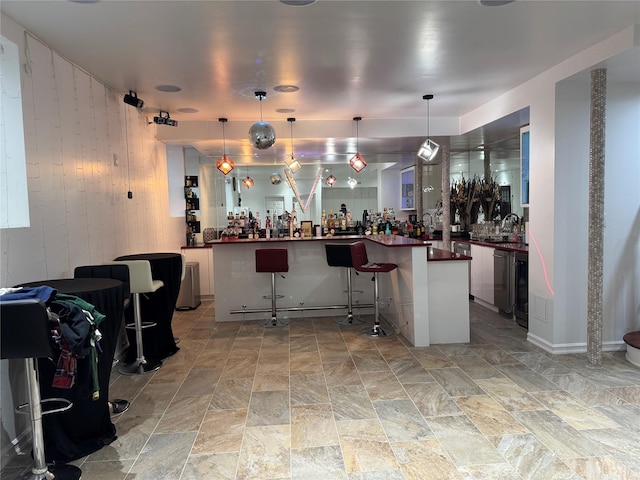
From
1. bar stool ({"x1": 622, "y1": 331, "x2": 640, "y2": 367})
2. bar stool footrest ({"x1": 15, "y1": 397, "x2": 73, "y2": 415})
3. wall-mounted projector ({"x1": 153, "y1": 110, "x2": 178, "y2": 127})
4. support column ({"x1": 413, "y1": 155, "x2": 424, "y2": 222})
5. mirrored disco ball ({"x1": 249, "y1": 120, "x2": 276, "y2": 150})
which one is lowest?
bar stool ({"x1": 622, "y1": 331, "x2": 640, "y2": 367})

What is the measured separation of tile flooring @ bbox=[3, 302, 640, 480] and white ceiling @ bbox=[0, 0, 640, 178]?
287cm

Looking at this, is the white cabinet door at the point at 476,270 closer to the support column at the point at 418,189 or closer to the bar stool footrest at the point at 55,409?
the support column at the point at 418,189

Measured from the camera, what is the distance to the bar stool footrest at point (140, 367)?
3965 millimetres

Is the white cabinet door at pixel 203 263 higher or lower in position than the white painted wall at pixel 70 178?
lower

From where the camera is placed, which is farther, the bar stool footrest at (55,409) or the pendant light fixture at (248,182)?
the pendant light fixture at (248,182)

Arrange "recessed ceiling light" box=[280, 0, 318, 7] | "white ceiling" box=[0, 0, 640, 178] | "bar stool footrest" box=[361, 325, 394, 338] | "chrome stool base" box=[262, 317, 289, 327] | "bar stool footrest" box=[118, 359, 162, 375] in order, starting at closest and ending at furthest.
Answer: "recessed ceiling light" box=[280, 0, 318, 7] → "white ceiling" box=[0, 0, 640, 178] → "bar stool footrest" box=[118, 359, 162, 375] → "bar stool footrest" box=[361, 325, 394, 338] → "chrome stool base" box=[262, 317, 289, 327]

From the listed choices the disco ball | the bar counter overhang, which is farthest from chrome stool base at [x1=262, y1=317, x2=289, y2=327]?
the disco ball

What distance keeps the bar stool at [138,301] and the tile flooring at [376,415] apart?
16cm

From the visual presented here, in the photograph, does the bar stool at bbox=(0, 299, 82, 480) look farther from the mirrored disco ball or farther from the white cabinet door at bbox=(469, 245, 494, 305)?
the white cabinet door at bbox=(469, 245, 494, 305)

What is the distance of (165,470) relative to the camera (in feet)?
7.95

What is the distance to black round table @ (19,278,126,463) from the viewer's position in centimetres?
256

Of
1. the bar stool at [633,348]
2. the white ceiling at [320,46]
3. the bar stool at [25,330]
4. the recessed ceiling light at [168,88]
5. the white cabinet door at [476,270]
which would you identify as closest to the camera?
the bar stool at [25,330]

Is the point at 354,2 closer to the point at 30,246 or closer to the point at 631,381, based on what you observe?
the point at 30,246

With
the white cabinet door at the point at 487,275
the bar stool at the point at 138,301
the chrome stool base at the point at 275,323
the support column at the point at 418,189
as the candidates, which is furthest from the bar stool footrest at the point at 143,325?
the support column at the point at 418,189
